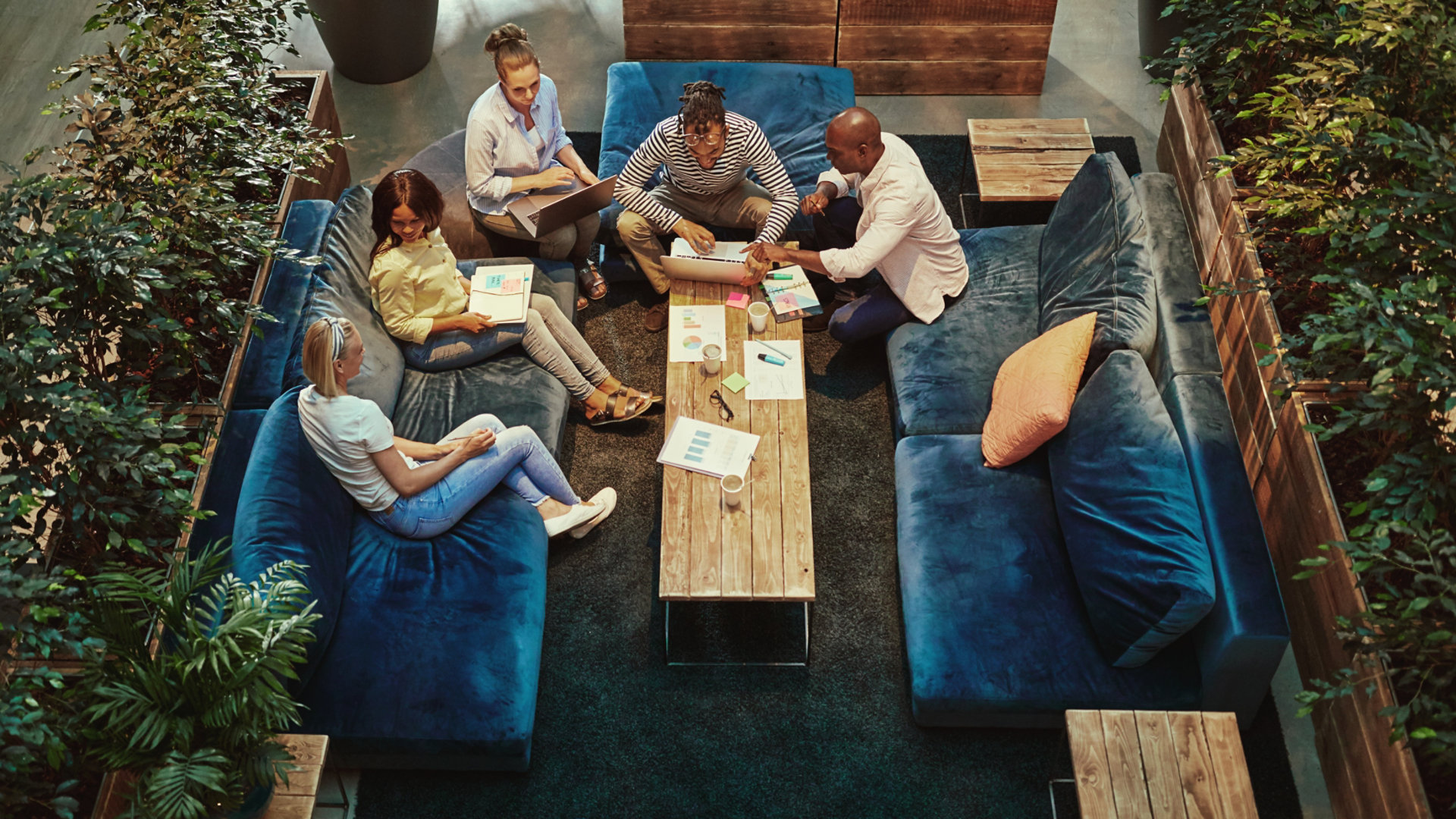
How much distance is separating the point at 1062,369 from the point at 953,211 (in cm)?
195

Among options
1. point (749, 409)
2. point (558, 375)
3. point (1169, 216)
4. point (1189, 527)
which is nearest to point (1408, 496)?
point (1189, 527)

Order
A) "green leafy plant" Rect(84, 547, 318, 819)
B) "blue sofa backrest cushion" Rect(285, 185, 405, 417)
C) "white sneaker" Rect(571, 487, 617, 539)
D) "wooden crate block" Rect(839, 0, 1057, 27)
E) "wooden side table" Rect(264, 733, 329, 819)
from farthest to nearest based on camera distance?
"wooden crate block" Rect(839, 0, 1057, 27) → "white sneaker" Rect(571, 487, 617, 539) → "blue sofa backrest cushion" Rect(285, 185, 405, 417) → "wooden side table" Rect(264, 733, 329, 819) → "green leafy plant" Rect(84, 547, 318, 819)

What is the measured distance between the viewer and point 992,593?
12.5 ft

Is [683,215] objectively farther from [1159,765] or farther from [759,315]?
[1159,765]

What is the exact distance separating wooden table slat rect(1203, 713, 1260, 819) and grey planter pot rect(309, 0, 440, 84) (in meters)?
5.35

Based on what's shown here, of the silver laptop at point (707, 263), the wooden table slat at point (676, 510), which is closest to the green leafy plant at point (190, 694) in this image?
the wooden table slat at point (676, 510)

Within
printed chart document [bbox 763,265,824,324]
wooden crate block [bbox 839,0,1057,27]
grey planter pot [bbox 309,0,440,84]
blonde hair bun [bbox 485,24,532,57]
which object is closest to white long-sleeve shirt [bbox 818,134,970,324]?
printed chart document [bbox 763,265,824,324]

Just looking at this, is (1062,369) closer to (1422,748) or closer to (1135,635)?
(1135,635)

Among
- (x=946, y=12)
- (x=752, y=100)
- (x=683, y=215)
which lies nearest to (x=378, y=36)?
(x=752, y=100)

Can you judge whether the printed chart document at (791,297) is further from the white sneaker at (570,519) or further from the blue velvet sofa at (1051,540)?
the white sneaker at (570,519)

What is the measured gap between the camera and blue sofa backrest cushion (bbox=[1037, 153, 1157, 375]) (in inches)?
158

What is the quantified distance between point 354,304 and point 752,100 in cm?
247

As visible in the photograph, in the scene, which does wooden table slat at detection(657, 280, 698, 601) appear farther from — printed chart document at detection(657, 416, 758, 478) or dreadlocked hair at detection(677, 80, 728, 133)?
dreadlocked hair at detection(677, 80, 728, 133)

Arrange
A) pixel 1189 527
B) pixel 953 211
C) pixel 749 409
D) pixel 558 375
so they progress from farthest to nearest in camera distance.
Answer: pixel 953 211 → pixel 558 375 → pixel 749 409 → pixel 1189 527
